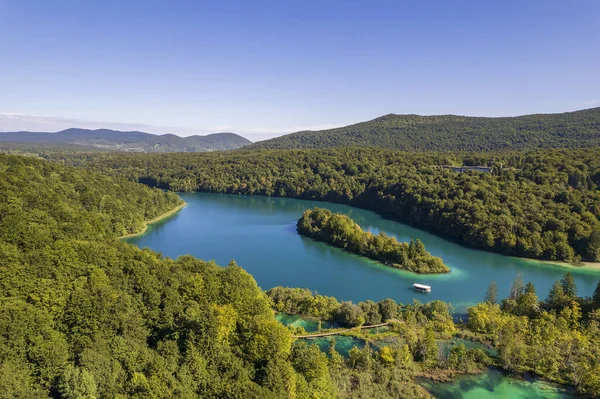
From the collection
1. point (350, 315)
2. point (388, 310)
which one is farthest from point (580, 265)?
point (350, 315)

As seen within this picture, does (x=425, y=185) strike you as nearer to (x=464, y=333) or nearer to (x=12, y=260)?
(x=464, y=333)

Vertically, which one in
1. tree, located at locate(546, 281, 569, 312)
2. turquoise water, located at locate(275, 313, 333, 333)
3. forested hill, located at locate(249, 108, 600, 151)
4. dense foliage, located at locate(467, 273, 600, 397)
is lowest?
turquoise water, located at locate(275, 313, 333, 333)

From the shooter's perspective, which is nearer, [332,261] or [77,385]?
[77,385]

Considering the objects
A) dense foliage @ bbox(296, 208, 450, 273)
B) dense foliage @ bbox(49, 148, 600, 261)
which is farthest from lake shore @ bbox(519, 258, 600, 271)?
dense foliage @ bbox(296, 208, 450, 273)

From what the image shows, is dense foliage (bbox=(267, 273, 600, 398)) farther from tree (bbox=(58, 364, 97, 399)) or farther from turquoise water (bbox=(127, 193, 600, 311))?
tree (bbox=(58, 364, 97, 399))

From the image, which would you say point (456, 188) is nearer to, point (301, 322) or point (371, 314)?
point (371, 314)

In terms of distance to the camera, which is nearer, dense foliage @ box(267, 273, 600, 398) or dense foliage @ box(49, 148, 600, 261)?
dense foliage @ box(267, 273, 600, 398)

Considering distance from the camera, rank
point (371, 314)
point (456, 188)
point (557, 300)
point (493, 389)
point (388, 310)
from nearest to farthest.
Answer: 1. point (493, 389)
2. point (557, 300)
3. point (371, 314)
4. point (388, 310)
5. point (456, 188)

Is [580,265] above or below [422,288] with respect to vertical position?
above

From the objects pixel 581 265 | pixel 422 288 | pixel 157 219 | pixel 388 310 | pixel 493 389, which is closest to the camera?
pixel 493 389
